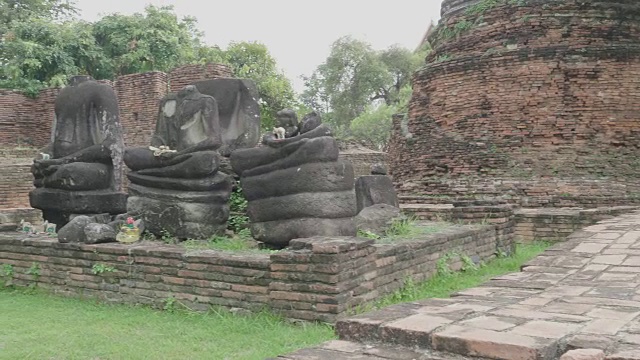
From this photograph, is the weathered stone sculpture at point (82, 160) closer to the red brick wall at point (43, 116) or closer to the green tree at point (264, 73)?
the red brick wall at point (43, 116)

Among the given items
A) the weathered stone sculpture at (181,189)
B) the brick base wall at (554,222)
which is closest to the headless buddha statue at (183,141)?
the weathered stone sculpture at (181,189)

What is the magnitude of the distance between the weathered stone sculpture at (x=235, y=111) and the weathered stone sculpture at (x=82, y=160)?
1.15 m

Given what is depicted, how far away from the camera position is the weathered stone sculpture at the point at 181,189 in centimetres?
574

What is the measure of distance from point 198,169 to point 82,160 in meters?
1.77

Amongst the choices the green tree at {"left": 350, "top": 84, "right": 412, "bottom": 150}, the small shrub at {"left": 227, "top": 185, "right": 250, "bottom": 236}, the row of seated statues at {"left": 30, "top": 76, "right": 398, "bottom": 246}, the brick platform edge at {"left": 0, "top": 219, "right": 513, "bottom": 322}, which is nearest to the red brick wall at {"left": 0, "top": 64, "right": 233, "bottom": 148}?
the row of seated statues at {"left": 30, "top": 76, "right": 398, "bottom": 246}

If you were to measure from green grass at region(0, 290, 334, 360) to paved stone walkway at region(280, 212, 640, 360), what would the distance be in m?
1.10

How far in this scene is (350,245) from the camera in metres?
4.18

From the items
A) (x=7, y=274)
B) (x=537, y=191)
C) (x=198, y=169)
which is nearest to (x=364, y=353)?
(x=198, y=169)

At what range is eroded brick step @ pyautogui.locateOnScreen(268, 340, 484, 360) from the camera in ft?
7.37

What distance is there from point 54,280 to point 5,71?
48.8 feet

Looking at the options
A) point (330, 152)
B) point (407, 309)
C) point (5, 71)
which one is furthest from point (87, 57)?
point (407, 309)

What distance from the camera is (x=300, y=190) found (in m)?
5.11

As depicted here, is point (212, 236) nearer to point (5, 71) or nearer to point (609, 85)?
point (609, 85)

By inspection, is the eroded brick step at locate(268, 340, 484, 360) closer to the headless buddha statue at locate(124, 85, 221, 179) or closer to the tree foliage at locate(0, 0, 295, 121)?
the headless buddha statue at locate(124, 85, 221, 179)
